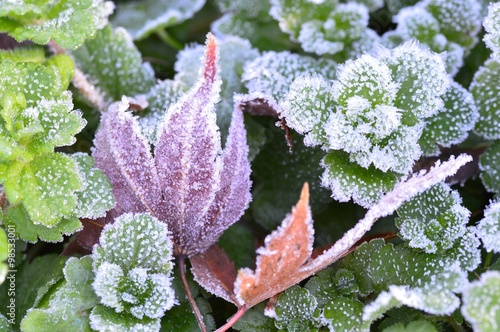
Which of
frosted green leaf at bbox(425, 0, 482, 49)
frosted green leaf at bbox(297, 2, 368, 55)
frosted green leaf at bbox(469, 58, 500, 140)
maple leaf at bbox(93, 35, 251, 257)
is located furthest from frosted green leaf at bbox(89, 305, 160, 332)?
frosted green leaf at bbox(425, 0, 482, 49)

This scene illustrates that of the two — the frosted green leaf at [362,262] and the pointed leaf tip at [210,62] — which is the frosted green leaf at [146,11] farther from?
the frosted green leaf at [362,262]

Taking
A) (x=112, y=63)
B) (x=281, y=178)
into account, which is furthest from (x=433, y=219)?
(x=112, y=63)

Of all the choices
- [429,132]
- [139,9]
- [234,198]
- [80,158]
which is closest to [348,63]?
[429,132]

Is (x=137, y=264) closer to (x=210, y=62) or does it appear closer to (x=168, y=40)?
(x=210, y=62)

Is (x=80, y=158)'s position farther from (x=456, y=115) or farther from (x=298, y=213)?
(x=456, y=115)

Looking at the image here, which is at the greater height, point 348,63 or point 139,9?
point 348,63

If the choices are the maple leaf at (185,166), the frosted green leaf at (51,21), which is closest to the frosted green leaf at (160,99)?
the maple leaf at (185,166)

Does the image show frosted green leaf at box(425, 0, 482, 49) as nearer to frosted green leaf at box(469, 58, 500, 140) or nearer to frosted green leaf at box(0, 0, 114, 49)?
frosted green leaf at box(469, 58, 500, 140)
